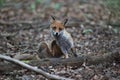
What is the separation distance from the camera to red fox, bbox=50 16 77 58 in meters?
8.17

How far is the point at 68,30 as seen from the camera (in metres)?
12.9

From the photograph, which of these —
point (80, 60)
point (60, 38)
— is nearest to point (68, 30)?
point (60, 38)

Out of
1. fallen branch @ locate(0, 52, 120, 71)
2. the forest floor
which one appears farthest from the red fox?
the forest floor

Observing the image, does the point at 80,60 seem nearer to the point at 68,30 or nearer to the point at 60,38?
the point at 60,38

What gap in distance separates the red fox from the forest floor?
67 cm

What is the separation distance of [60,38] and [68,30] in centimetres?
457

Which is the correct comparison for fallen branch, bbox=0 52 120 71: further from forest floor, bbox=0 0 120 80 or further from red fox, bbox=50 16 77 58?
red fox, bbox=50 16 77 58

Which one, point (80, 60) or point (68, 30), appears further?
point (68, 30)

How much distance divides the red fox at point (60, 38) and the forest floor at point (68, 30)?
67 centimetres

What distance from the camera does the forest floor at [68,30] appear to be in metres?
7.70

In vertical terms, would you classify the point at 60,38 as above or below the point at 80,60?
above

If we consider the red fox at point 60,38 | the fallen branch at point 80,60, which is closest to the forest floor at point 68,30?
the fallen branch at point 80,60

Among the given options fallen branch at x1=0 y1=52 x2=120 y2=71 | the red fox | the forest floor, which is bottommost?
the forest floor

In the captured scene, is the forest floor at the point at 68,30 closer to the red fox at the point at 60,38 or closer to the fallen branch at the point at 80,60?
the fallen branch at the point at 80,60
